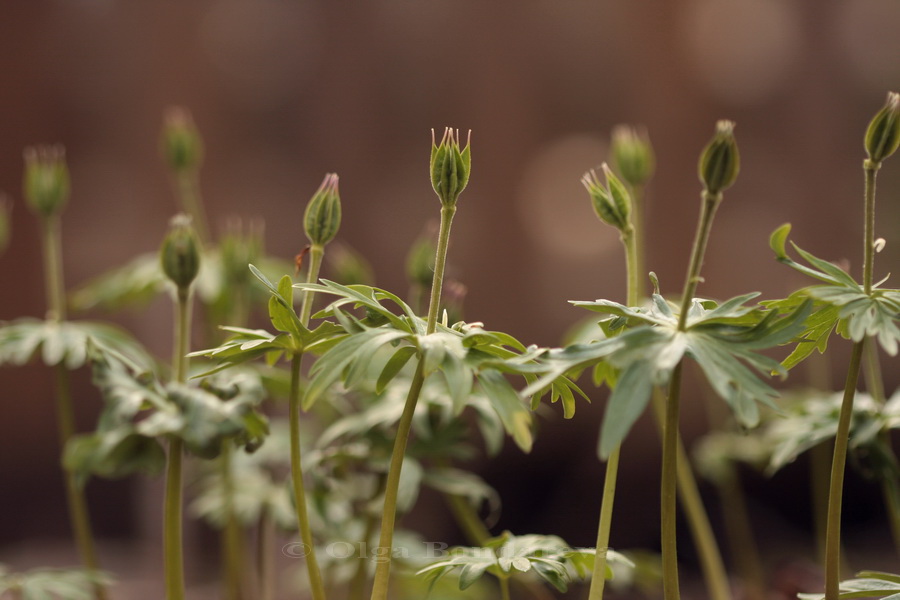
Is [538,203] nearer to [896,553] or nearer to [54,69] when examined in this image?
[896,553]

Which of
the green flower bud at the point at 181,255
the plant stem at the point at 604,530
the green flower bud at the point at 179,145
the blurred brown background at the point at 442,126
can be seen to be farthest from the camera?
the blurred brown background at the point at 442,126

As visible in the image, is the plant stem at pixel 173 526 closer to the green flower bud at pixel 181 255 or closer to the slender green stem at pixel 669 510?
the green flower bud at pixel 181 255

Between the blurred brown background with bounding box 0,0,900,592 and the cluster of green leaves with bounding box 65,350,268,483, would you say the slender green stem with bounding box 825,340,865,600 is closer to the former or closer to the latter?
the cluster of green leaves with bounding box 65,350,268,483

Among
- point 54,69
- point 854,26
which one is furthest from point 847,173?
point 54,69

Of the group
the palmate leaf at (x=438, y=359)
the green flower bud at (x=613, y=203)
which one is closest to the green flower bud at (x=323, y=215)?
the palmate leaf at (x=438, y=359)

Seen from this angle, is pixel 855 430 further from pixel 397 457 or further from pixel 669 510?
pixel 397 457

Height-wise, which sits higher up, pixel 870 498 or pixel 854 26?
pixel 854 26
